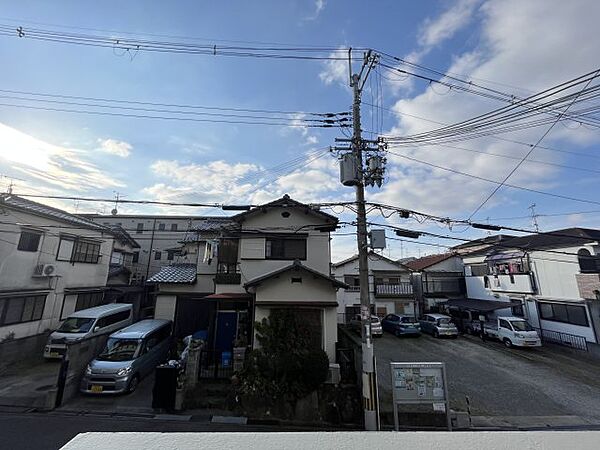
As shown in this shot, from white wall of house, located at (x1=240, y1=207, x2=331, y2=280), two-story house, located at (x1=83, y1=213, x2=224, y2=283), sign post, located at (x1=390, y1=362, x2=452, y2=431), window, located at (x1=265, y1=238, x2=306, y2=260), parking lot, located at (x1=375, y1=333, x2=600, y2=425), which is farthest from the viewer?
two-story house, located at (x1=83, y1=213, x2=224, y2=283)

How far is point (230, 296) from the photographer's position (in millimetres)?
13828

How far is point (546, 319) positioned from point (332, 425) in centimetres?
2161

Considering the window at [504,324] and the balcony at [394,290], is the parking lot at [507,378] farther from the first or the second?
the balcony at [394,290]

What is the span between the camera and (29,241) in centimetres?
1517

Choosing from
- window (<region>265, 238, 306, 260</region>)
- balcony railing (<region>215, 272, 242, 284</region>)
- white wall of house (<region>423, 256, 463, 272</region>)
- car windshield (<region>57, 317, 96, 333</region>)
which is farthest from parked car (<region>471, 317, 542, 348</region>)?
car windshield (<region>57, 317, 96, 333</region>)

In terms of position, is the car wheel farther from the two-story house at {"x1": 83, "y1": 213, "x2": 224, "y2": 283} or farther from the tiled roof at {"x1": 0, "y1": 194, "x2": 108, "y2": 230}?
the two-story house at {"x1": 83, "y1": 213, "x2": 224, "y2": 283}

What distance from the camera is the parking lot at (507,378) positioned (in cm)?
994

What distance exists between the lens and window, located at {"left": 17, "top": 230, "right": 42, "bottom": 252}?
48.4 feet

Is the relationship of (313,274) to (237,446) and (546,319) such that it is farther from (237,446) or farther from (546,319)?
(546,319)

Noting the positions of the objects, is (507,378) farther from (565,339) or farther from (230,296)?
(230,296)

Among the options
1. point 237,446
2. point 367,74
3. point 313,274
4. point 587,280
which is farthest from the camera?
point 587,280

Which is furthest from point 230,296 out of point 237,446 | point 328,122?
point 237,446

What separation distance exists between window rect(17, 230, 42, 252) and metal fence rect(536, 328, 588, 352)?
113 feet

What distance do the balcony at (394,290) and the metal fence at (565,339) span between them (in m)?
9.92
